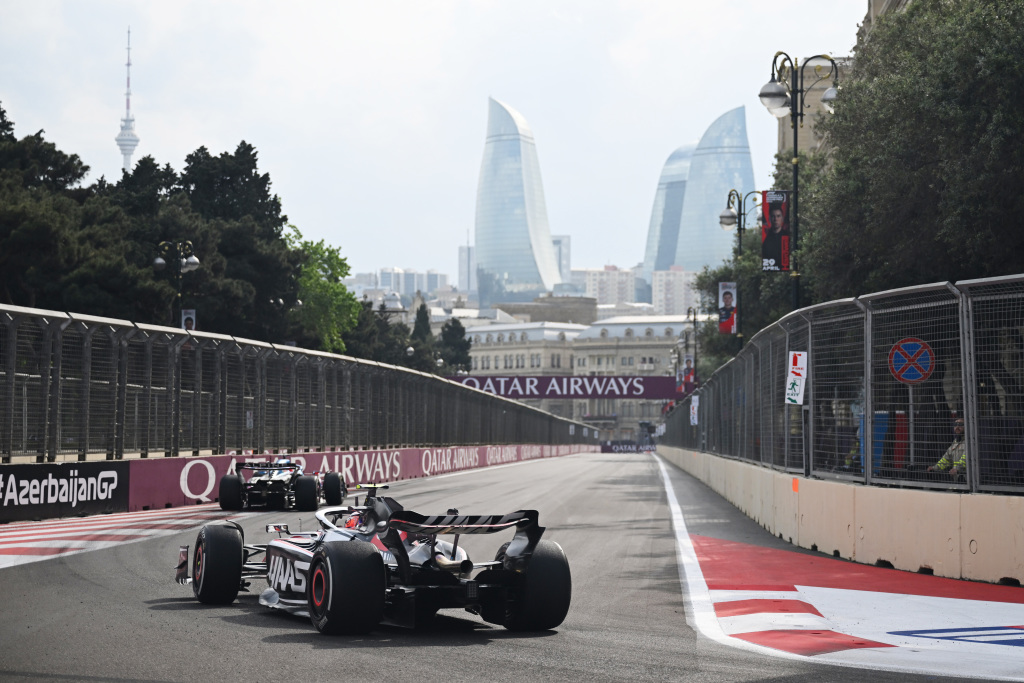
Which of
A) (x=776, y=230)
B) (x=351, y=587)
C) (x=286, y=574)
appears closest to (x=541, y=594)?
(x=351, y=587)

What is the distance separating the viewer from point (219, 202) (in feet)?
261

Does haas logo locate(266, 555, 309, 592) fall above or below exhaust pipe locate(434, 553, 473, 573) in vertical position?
below

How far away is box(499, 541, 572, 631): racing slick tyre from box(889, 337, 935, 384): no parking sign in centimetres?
511

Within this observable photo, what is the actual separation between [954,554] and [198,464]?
559 inches

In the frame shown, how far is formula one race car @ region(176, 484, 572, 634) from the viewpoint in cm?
791

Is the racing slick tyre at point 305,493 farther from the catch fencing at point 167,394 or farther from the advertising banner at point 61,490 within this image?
the catch fencing at point 167,394

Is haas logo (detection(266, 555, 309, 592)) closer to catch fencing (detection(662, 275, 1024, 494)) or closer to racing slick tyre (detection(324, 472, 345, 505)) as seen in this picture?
catch fencing (detection(662, 275, 1024, 494))

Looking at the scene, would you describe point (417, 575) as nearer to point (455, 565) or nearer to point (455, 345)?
point (455, 565)

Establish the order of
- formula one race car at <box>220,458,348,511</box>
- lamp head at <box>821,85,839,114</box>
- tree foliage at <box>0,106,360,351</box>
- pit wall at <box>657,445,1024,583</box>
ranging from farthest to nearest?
1. tree foliage at <box>0,106,360,351</box>
2. lamp head at <box>821,85,839,114</box>
3. formula one race car at <box>220,458,348,511</box>
4. pit wall at <box>657,445,1024,583</box>

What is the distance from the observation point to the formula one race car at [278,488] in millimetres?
19516

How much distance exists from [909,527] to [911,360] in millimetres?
1552

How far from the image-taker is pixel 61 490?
1800cm

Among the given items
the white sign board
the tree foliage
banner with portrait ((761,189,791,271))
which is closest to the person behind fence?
the white sign board


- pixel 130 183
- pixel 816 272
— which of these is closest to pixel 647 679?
pixel 816 272
